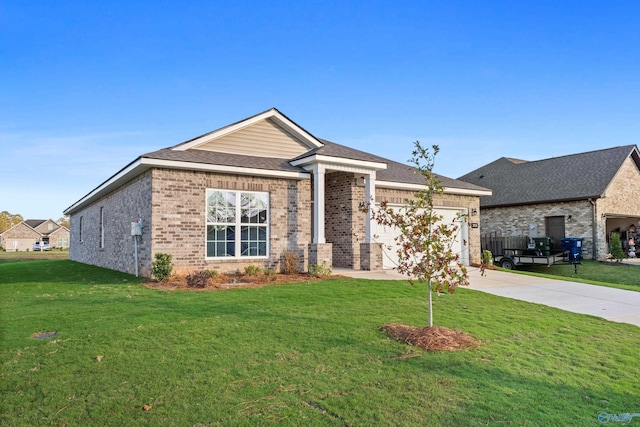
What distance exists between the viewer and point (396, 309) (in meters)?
8.14

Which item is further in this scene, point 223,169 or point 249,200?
point 249,200

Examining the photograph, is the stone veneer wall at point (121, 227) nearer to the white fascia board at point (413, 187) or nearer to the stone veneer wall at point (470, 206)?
the white fascia board at point (413, 187)

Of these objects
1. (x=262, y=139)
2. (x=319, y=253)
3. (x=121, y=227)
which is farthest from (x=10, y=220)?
(x=319, y=253)

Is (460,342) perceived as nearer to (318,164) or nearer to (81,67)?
(318,164)

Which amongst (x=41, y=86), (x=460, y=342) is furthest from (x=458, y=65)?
(x=41, y=86)

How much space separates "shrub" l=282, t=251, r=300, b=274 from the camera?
1337cm

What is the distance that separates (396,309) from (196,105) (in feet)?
40.2

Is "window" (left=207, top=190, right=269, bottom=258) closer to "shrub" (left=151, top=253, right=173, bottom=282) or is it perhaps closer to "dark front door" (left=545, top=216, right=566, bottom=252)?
"shrub" (left=151, top=253, right=173, bottom=282)

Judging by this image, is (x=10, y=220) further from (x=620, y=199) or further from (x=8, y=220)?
(x=620, y=199)

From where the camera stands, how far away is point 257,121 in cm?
1488

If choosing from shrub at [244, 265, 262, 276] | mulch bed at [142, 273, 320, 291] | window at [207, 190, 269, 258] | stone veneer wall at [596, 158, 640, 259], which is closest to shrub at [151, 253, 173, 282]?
mulch bed at [142, 273, 320, 291]

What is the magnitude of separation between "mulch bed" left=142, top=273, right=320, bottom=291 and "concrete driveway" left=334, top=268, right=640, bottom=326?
201 cm

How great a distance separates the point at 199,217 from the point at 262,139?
13.6 feet

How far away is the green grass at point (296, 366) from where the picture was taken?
3.76 m
